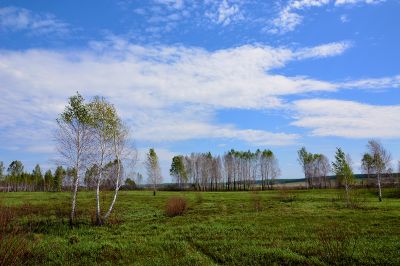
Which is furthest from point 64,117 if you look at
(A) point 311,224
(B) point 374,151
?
(B) point 374,151

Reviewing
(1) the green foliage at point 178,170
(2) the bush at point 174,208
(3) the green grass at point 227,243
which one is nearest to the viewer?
(3) the green grass at point 227,243

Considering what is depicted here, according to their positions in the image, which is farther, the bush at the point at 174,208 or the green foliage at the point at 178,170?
the green foliage at the point at 178,170

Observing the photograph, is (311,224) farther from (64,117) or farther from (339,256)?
(64,117)

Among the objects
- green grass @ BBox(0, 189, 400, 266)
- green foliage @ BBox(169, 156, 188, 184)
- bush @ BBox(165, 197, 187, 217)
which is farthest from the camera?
green foliage @ BBox(169, 156, 188, 184)

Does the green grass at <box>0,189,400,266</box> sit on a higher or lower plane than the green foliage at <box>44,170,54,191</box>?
lower

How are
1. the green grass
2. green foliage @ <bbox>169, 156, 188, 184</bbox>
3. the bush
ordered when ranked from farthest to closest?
green foliage @ <bbox>169, 156, 188, 184</bbox> < the bush < the green grass

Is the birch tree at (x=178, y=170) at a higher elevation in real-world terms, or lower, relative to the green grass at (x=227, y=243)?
higher

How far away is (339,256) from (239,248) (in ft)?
16.1

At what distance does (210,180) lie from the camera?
456 ft

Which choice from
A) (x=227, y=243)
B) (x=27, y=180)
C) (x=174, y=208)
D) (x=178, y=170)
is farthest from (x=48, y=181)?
(x=227, y=243)

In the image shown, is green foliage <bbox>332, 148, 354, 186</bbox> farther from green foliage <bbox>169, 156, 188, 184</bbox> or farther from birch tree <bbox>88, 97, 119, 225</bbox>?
green foliage <bbox>169, 156, 188, 184</bbox>

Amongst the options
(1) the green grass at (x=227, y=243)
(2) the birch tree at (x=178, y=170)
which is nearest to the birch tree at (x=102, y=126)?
(1) the green grass at (x=227, y=243)

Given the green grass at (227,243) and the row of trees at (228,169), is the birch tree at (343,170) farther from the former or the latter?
the row of trees at (228,169)

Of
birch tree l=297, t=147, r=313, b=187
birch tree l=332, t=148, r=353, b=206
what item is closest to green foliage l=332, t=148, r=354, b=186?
birch tree l=332, t=148, r=353, b=206
